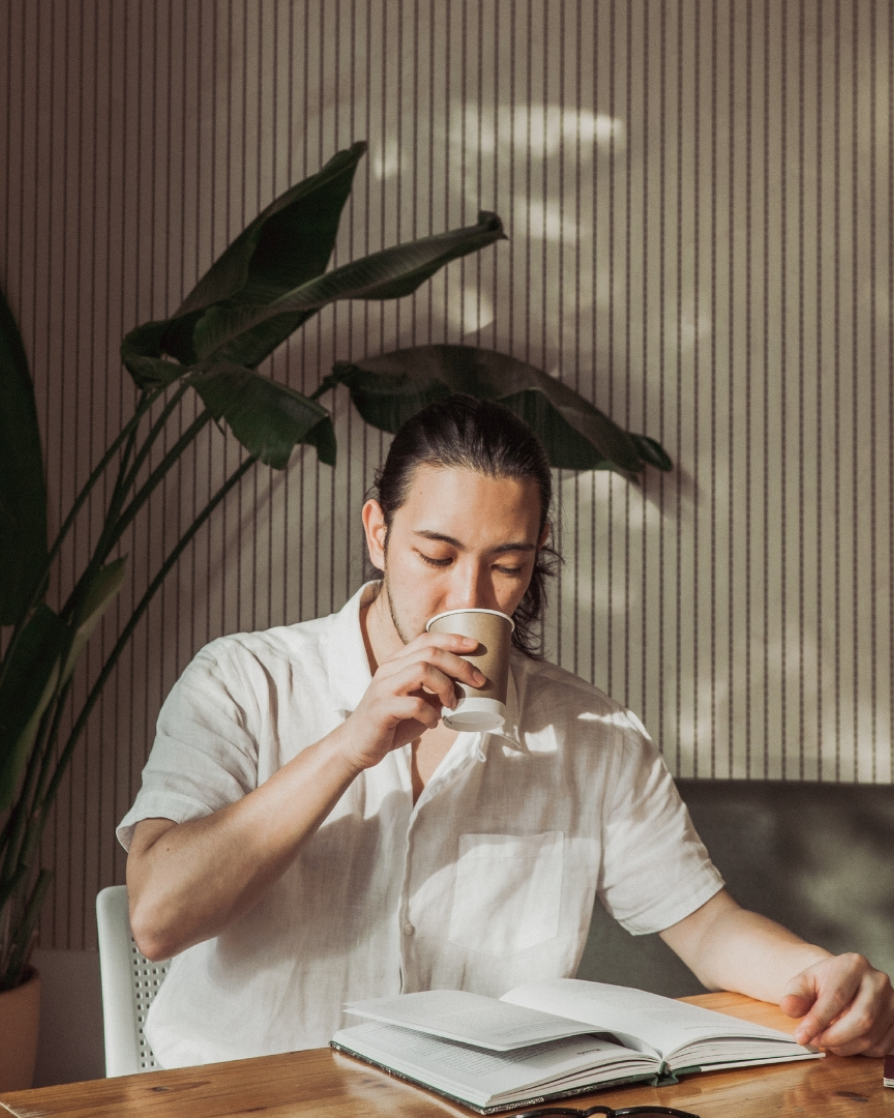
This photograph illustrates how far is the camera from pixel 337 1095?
34.1 inches

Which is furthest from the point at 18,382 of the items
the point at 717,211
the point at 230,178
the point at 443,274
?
the point at 717,211

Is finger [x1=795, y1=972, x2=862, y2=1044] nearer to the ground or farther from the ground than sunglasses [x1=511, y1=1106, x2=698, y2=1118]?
nearer to the ground

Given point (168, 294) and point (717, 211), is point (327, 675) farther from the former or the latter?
point (717, 211)

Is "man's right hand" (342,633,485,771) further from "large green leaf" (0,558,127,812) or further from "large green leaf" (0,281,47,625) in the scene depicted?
"large green leaf" (0,281,47,625)

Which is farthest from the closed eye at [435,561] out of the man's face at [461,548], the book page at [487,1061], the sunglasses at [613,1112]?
the sunglasses at [613,1112]

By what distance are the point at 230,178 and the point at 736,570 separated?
169 cm

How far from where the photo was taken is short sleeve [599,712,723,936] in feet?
4.74

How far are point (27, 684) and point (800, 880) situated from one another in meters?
1.56

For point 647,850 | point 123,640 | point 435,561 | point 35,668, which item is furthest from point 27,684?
point 647,850

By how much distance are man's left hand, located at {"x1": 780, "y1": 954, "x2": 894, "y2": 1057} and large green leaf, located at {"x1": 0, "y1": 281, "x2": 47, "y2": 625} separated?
1.76m

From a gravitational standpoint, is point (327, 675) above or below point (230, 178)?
below

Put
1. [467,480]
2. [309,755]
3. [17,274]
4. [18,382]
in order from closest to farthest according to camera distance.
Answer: [309,755] < [467,480] < [18,382] < [17,274]

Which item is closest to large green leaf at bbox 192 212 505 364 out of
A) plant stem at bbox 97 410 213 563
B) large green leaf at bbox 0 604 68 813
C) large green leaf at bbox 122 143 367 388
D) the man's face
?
large green leaf at bbox 122 143 367 388

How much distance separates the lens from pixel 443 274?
2.89 meters
